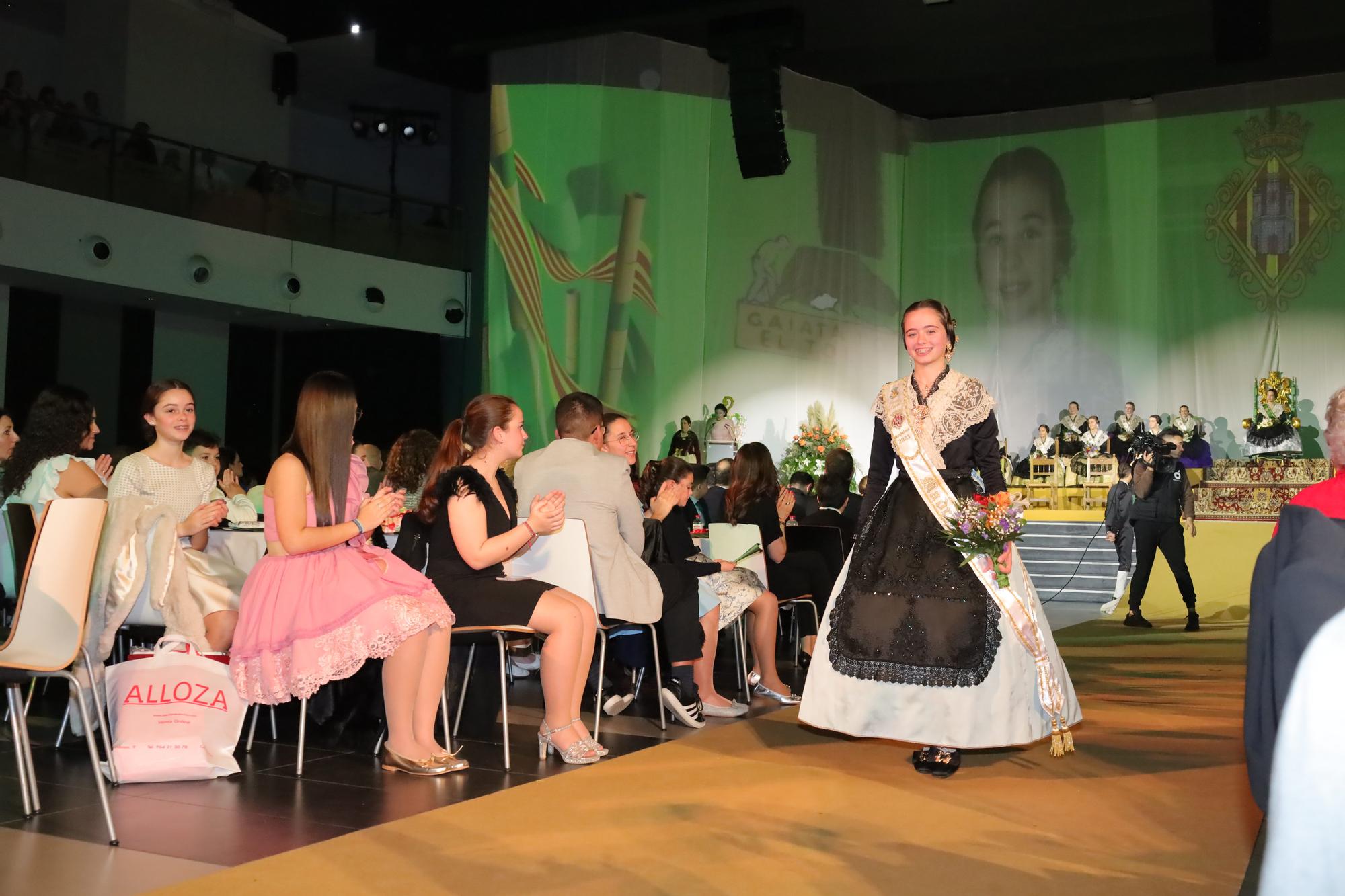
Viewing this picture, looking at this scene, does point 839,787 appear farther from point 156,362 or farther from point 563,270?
point 156,362

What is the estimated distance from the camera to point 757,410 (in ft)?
44.3

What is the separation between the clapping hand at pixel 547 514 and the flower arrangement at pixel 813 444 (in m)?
9.56

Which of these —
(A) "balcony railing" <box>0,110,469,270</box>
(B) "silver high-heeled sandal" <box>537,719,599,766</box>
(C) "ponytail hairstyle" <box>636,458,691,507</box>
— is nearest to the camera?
(B) "silver high-heeled sandal" <box>537,719,599,766</box>

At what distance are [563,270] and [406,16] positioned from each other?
2.56 metres

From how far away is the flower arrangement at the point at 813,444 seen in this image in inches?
529

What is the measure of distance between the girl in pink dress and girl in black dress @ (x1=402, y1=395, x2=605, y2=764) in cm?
20

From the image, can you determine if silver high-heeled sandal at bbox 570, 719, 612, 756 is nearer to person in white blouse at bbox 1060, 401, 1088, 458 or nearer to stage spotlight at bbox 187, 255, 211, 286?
stage spotlight at bbox 187, 255, 211, 286

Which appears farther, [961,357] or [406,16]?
[961,357]

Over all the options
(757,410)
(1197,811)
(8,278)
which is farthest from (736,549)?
(8,278)

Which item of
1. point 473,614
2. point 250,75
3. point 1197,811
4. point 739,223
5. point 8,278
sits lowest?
point 1197,811

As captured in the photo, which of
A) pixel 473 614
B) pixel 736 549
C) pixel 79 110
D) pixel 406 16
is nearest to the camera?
pixel 473 614

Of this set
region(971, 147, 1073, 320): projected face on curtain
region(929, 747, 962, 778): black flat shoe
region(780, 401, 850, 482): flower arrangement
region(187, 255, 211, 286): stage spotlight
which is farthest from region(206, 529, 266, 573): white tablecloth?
region(971, 147, 1073, 320): projected face on curtain

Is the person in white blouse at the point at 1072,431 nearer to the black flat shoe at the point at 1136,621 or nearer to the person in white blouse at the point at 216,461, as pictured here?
the black flat shoe at the point at 1136,621

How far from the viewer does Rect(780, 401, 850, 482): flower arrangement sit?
13.4 metres
